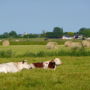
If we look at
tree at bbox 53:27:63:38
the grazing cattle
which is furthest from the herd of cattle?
tree at bbox 53:27:63:38

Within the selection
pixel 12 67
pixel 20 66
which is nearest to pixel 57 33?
pixel 20 66

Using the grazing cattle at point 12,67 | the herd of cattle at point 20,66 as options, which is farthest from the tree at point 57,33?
the grazing cattle at point 12,67

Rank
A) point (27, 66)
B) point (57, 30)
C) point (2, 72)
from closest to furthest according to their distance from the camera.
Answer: point (2, 72) < point (27, 66) < point (57, 30)

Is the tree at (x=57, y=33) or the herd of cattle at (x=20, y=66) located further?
the tree at (x=57, y=33)

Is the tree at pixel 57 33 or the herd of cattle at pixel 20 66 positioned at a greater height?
the herd of cattle at pixel 20 66

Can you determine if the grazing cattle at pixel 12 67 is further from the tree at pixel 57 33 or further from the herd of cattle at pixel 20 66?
the tree at pixel 57 33

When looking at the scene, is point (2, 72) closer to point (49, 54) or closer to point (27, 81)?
point (27, 81)

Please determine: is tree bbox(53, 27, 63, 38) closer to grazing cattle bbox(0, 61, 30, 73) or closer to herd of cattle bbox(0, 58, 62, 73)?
herd of cattle bbox(0, 58, 62, 73)

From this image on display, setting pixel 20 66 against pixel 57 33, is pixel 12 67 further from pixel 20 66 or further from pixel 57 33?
pixel 57 33

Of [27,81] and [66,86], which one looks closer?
[66,86]

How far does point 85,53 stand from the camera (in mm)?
24609

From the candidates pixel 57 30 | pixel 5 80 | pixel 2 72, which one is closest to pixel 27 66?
pixel 2 72

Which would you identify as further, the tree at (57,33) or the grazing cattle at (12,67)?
the tree at (57,33)

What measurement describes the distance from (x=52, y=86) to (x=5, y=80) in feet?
5.89
